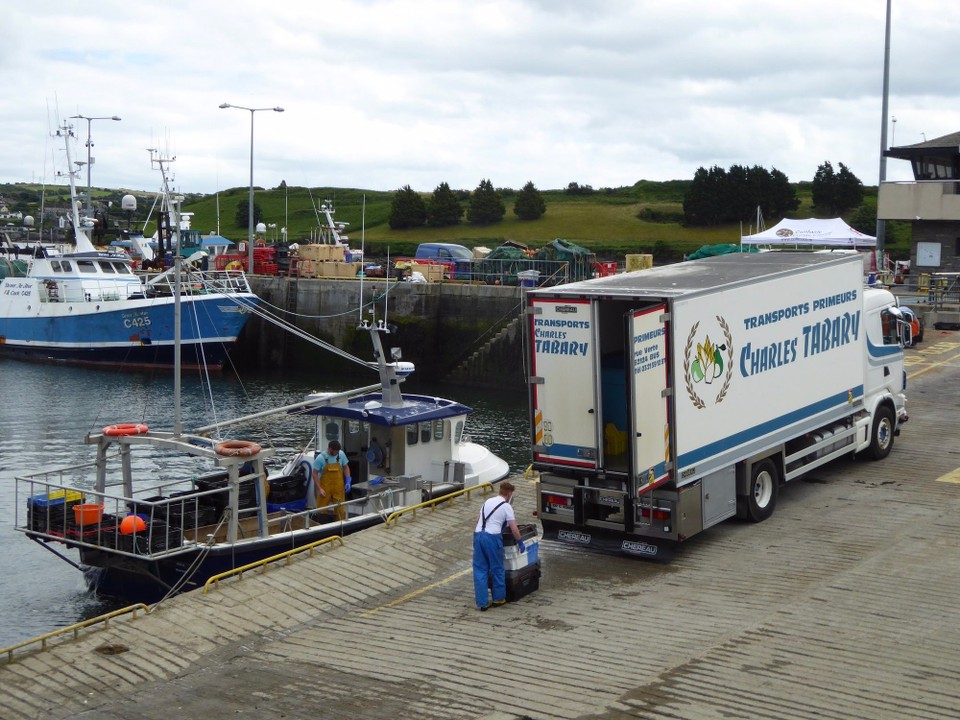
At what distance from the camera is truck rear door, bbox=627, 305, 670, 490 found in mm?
13453

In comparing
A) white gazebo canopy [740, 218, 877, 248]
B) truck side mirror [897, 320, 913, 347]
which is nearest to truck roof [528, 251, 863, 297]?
truck side mirror [897, 320, 913, 347]

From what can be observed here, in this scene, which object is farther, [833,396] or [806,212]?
[806,212]

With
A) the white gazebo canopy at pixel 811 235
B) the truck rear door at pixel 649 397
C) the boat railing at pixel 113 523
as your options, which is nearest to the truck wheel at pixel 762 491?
the truck rear door at pixel 649 397

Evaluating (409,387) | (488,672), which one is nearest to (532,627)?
→ (488,672)

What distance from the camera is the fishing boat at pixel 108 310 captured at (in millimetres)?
48750

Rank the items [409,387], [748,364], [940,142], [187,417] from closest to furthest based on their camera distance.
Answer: [748,364], [187,417], [409,387], [940,142]

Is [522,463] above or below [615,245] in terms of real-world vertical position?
below

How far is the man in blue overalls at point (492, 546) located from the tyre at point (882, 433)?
8.95 meters

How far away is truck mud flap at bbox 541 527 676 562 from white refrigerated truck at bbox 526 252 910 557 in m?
0.02

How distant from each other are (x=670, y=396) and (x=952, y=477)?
22.9 ft

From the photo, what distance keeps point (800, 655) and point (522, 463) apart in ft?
59.3

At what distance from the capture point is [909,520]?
16031 mm

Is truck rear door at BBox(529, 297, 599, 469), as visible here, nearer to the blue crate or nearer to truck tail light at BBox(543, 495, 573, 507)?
truck tail light at BBox(543, 495, 573, 507)

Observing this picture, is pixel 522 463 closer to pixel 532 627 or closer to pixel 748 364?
pixel 748 364
